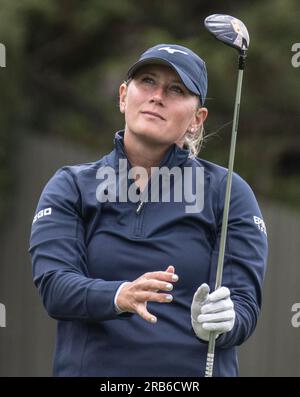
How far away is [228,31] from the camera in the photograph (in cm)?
375

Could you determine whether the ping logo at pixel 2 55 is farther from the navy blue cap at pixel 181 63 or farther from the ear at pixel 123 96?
the navy blue cap at pixel 181 63

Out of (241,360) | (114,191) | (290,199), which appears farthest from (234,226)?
(290,199)

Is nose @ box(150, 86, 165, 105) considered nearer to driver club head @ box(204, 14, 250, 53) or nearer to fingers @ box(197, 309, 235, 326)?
driver club head @ box(204, 14, 250, 53)

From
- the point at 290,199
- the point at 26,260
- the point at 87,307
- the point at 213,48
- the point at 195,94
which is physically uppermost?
the point at 213,48

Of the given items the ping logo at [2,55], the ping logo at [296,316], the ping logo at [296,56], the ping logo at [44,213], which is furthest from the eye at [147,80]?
the ping logo at [296,56]

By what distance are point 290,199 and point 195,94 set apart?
21.9 feet

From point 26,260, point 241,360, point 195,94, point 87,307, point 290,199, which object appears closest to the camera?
point 87,307

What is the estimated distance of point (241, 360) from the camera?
8.62m

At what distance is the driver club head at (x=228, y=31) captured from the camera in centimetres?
374


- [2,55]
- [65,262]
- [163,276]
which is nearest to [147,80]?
[65,262]

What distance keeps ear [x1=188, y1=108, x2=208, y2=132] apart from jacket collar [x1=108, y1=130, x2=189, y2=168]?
137 mm

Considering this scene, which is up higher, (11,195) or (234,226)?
(11,195)

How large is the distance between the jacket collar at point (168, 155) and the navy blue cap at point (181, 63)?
0.64 feet
